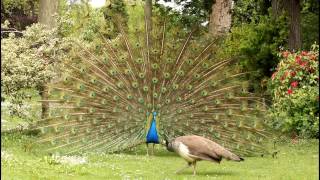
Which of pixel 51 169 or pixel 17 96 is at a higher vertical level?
pixel 17 96

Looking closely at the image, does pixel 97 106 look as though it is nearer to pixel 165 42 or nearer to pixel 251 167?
pixel 165 42

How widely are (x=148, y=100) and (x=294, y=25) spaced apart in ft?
27.3

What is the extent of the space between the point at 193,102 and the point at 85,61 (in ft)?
9.07

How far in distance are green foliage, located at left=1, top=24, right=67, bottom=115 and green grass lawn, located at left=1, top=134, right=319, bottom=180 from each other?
6.03 feet

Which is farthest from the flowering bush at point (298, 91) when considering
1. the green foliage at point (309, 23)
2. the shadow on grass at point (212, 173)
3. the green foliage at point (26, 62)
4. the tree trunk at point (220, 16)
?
the green foliage at point (309, 23)

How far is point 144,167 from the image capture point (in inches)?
435

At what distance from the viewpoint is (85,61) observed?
1352 cm

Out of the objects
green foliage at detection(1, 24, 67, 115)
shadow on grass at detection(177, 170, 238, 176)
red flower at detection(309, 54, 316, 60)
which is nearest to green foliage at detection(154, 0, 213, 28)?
green foliage at detection(1, 24, 67, 115)

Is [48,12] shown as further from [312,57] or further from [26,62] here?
[312,57]

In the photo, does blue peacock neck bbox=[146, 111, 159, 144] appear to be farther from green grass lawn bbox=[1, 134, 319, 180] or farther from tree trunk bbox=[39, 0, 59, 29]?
tree trunk bbox=[39, 0, 59, 29]

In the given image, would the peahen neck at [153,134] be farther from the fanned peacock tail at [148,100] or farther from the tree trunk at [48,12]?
the tree trunk at [48,12]

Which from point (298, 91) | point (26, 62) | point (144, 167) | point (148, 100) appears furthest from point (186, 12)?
point (144, 167)

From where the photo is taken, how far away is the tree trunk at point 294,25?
19.3 meters

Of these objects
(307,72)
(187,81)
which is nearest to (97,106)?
(187,81)
